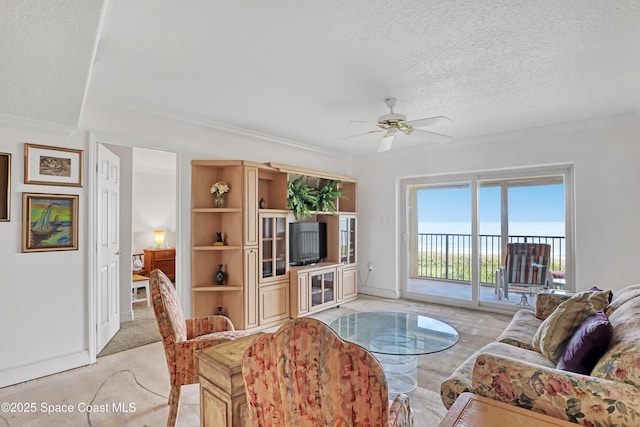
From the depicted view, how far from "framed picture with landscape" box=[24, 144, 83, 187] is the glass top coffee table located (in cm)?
273

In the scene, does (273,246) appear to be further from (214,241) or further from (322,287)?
(322,287)

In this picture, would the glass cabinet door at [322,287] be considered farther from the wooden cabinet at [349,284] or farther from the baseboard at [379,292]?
the baseboard at [379,292]

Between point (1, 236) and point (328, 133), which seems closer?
point (1, 236)

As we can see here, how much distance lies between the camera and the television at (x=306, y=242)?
15.4 ft

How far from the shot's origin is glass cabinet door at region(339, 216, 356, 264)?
5.35m

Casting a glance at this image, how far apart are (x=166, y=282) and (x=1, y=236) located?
1.56 m

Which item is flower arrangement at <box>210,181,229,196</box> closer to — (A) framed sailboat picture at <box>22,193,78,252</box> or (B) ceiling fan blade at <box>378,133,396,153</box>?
(A) framed sailboat picture at <box>22,193,78,252</box>

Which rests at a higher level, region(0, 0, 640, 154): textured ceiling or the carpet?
region(0, 0, 640, 154): textured ceiling

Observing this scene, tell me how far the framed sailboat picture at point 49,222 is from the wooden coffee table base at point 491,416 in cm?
329

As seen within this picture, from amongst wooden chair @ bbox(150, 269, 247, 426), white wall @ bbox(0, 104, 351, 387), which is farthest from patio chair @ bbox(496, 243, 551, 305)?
white wall @ bbox(0, 104, 351, 387)

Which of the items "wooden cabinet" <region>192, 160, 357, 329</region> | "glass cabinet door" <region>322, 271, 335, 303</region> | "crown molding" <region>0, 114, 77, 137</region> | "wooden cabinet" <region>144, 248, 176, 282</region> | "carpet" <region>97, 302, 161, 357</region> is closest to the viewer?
"crown molding" <region>0, 114, 77, 137</region>

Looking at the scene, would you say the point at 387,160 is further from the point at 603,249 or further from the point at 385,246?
the point at 603,249

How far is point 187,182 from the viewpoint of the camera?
3793 mm

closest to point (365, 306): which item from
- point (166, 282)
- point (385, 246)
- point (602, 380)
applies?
point (385, 246)
